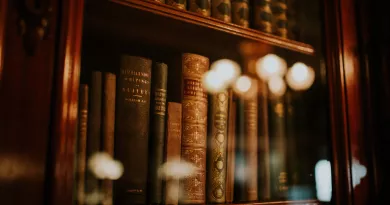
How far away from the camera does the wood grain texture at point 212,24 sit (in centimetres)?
65

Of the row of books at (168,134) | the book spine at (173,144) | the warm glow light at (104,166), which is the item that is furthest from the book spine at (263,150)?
the warm glow light at (104,166)

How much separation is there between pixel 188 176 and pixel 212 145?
8cm

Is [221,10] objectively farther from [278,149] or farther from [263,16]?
[278,149]

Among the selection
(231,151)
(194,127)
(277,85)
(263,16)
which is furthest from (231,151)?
(263,16)

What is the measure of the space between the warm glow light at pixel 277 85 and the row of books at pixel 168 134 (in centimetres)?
9

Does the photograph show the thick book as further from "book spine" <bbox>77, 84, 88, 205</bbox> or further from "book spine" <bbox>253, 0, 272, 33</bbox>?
"book spine" <bbox>77, 84, 88, 205</bbox>

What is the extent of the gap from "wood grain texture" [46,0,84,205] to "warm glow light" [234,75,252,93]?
40 centimetres

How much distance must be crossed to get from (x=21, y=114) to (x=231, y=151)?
0.44m

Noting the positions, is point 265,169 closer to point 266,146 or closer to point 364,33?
point 266,146

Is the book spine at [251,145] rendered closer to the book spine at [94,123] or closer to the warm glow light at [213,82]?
the warm glow light at [213,82]

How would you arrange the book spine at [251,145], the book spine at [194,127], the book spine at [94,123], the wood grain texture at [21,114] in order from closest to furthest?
the wood grain texture at [21,114] < the book spine at [94,123] < the book spine at [194,127] < the book spine at [251,145]

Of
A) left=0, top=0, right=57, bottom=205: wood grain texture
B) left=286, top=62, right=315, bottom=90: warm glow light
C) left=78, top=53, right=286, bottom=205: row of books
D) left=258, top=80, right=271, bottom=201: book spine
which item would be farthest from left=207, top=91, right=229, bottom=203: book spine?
left=0, top=0, right=57, bottom=205: wood grain texture

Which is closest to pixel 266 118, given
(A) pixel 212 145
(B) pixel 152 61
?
(A) pixel 212 145

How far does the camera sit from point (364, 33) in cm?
91
